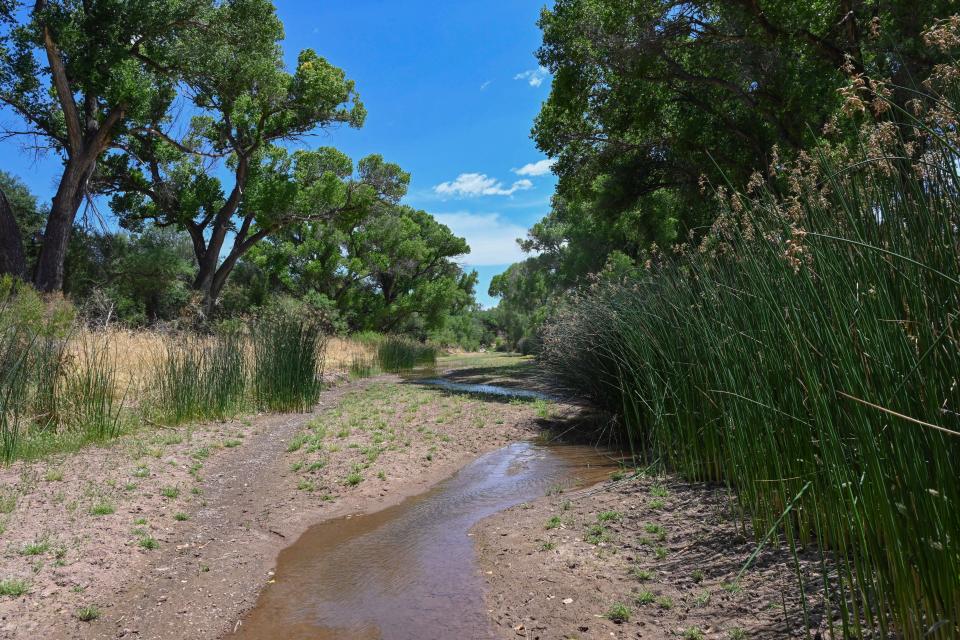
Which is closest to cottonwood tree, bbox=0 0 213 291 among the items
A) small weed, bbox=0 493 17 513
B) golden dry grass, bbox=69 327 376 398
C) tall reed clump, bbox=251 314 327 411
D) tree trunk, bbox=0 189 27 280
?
tree trunk, bbox=0 189 27 280

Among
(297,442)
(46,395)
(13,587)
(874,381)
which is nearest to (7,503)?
(13,587)

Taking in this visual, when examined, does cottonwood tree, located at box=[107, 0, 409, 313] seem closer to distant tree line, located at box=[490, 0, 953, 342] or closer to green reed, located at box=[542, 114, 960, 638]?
distant tree line, located at box=[490, 0, 953, 342]

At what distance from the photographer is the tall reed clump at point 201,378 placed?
814 centimetres

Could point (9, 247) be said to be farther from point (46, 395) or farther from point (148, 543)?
point (148, 543)

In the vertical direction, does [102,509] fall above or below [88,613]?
above

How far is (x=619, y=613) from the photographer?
2.91 meters

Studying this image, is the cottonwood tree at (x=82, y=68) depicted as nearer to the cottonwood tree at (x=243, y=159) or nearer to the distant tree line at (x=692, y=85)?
the cottonwood tree at (x=243, y=159)

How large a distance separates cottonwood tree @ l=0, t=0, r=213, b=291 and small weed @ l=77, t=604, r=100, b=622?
47.3 feet

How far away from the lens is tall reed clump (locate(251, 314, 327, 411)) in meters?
10.0

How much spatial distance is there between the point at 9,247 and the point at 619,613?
17.4 meters

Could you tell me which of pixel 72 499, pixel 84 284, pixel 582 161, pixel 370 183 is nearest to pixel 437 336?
pixel 370 183

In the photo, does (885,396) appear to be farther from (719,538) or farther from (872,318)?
(719,538)

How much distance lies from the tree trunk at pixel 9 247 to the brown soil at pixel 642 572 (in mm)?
15430

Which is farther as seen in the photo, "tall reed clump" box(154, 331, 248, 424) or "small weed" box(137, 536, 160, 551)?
"tall reed clump" box(154, 331, 248, 424)
